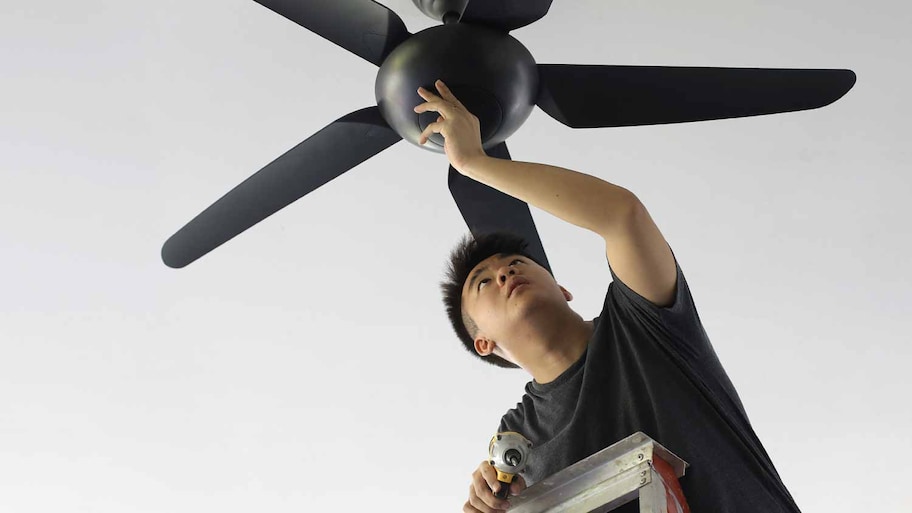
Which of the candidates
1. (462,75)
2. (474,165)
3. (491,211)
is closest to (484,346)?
(491,211)

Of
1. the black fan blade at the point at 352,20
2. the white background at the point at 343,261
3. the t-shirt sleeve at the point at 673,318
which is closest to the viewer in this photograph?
the t-shirt sleeve at the point at 673,318

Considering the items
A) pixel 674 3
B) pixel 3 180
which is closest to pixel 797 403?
pixel 674 3

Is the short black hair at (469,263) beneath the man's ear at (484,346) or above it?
above

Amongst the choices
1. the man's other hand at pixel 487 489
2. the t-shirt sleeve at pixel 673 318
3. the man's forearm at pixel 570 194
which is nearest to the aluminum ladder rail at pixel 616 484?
the man's other hand at pixel 487 489

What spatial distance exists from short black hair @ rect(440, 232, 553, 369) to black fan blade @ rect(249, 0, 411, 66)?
402mm

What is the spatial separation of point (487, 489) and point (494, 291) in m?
0.43

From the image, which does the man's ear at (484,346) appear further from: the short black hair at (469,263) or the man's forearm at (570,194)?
the man's forearm at (570,194)

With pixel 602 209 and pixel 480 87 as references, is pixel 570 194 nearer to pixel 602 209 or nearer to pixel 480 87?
pixel 602 209

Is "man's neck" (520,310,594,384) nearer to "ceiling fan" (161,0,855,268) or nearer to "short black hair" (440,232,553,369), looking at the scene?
"short black hair" (440,232,553,369)

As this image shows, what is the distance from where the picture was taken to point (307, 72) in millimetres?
2232

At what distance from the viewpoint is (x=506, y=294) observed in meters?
1.74

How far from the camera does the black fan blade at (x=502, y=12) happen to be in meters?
1.57

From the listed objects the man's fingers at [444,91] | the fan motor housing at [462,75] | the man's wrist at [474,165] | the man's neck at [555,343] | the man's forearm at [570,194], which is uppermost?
the fan motor housing at [462,75]

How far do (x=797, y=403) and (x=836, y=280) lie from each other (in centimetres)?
43
